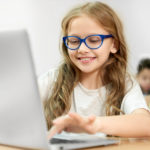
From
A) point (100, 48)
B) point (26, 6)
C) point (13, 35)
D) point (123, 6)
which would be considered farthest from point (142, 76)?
point (13, 35)

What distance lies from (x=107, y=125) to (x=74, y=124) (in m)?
0.12

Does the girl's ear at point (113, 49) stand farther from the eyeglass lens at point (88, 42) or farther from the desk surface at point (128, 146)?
the desk surface at point (128, 146)

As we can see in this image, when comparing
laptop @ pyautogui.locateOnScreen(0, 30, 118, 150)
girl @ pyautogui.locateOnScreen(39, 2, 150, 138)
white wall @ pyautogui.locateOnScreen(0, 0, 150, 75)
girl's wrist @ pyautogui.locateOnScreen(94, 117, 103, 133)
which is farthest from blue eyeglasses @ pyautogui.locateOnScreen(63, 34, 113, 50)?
white wall @ pyautogui.locateOnScreen(0, 0, 150, 75)

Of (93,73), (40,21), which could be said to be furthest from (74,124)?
(40,21)

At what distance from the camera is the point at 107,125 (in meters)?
0.85

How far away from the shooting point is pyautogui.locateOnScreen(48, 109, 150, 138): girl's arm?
2.53 feet

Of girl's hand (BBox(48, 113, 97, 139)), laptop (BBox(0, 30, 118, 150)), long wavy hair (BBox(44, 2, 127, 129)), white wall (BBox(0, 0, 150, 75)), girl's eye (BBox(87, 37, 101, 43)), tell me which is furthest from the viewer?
white wall (BBox(0, 0, 150, 75))

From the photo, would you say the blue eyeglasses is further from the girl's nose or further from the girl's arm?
the girl's arm

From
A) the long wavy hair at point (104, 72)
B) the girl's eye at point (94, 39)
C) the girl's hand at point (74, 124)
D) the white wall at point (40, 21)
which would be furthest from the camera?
the white wall at point (40, 21)

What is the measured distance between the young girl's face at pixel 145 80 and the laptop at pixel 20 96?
222cm

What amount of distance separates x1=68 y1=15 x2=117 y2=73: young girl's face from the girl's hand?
411 mm

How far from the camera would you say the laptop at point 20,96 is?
643 mm

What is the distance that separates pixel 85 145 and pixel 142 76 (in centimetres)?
219

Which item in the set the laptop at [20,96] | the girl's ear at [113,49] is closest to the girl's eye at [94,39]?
the girl's ear at [113,49]
